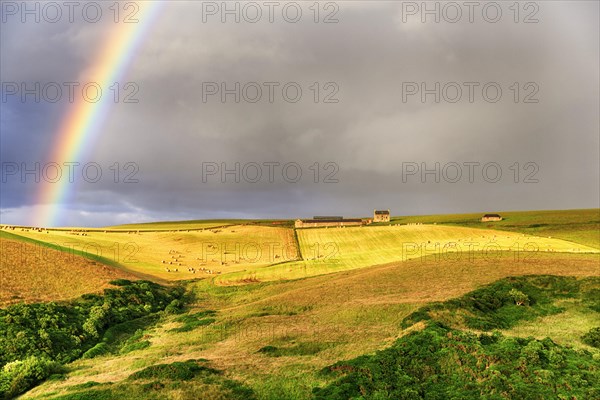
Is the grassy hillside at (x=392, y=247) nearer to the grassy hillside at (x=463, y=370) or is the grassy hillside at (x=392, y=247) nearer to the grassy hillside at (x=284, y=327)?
the grassy hillside at (x=284, y=327)

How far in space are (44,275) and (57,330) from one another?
17.9 meters

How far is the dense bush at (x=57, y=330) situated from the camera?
68.6 feet

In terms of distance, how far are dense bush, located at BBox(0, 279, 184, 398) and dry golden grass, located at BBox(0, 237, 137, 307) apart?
9.68 feet

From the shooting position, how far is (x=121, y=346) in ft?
95.6

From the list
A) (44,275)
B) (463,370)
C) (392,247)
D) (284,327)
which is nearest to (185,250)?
(44,275)

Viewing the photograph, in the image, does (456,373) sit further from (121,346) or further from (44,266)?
(44,266)

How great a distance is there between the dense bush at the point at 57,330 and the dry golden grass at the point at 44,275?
2.95m

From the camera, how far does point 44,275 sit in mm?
42781

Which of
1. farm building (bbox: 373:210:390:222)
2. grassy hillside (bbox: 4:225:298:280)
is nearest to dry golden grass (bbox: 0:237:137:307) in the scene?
grassy hillside (bbox: 4:225:298:280)

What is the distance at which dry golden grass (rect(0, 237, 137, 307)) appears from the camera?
36.8 meters

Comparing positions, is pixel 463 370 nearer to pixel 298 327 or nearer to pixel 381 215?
pixel 298 327

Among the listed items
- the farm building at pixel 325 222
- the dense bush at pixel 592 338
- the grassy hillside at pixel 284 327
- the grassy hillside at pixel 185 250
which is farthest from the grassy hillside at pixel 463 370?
the farm building at pixel 325 222

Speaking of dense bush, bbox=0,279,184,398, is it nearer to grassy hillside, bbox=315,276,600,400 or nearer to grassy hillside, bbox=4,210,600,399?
grassy hillside, bbox=4,210,600,399

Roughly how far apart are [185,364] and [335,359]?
815cm
